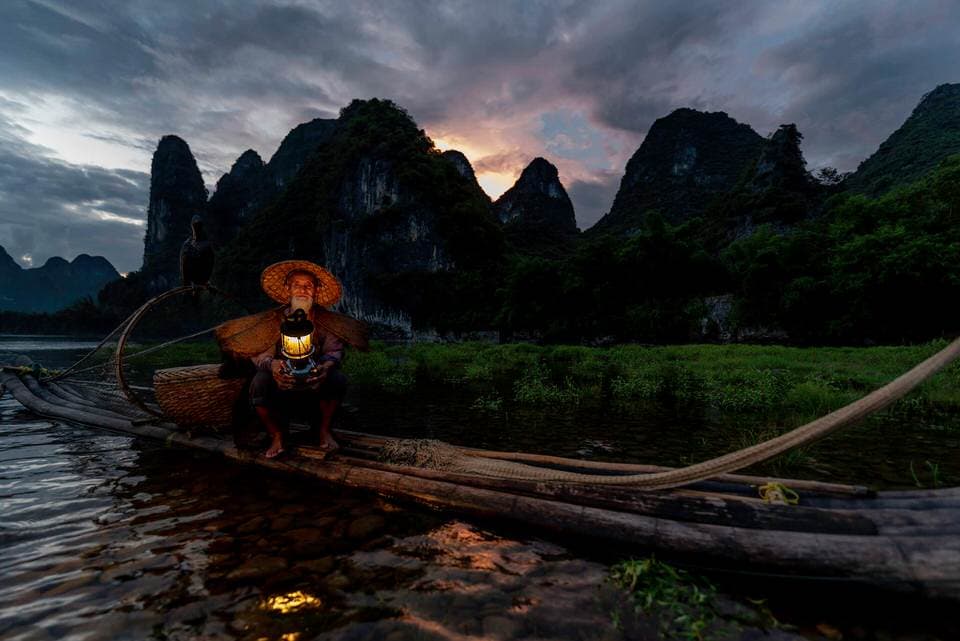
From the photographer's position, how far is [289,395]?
4.16 metres

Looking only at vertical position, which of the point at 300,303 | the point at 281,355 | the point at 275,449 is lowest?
the point at 275,449

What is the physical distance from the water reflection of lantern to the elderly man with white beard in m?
0.10

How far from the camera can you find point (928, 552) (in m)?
1.92

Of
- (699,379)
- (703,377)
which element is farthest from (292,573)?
(703,377)

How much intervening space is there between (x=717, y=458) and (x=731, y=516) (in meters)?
0.34

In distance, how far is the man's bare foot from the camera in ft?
13.7

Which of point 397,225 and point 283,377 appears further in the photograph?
point 397,225

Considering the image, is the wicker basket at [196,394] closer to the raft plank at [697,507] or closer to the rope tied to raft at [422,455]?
the rope tied to raft at [422,455]

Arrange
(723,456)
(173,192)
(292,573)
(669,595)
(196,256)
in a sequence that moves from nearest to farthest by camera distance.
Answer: (669,595), (723,456), (292,573), (196,256), (173,192)

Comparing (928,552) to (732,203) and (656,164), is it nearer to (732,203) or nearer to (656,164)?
(732,203)

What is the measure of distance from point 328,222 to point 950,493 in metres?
73.7

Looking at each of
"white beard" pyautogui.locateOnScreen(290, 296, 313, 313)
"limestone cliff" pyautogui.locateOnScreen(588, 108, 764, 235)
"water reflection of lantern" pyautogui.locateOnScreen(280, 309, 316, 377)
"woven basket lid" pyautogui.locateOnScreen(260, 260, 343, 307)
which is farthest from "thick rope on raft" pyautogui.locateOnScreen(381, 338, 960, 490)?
"limestone cliff" pyautogui.locateOnScreen(588, 108, 764, 235)

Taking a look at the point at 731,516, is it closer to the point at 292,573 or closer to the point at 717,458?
the point at 717,458

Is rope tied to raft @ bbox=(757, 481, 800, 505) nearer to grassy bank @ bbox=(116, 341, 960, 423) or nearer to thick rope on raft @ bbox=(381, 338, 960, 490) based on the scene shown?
thick rope on raft @ bbox=(381, 338, 960, 490)
